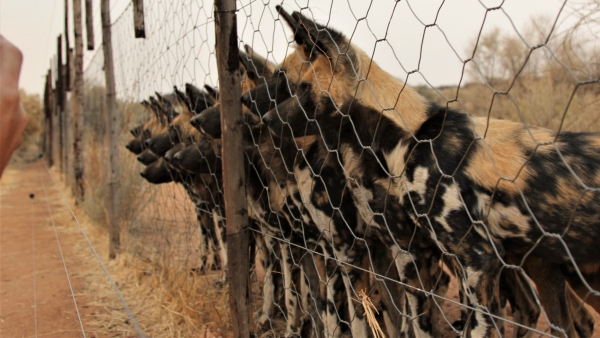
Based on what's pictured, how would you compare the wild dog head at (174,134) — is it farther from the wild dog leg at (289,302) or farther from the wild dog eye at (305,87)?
the wild dog eye at (305,87)

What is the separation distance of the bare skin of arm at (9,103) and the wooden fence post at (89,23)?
8505mm

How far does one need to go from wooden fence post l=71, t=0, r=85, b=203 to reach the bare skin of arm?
369 inches

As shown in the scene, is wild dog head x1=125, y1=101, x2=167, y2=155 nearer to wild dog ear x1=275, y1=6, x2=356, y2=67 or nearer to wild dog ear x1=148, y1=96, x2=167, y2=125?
wild dog ear x1=148, y1=96, x2=167, y2=125

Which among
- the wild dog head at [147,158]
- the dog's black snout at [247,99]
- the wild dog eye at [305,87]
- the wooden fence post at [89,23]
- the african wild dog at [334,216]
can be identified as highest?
the wooden fence post at [89,23]

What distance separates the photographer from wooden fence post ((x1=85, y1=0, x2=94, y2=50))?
29.3 ft

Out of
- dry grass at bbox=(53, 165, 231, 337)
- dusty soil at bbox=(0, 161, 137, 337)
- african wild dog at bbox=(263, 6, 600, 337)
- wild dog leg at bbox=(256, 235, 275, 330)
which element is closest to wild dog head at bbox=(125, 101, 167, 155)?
dusty soil at bbox=(0, 161, 137, 337)

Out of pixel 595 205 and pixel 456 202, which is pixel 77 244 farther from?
pixel 595 205

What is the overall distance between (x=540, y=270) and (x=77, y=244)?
6965mm

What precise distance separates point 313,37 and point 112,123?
4042 mm

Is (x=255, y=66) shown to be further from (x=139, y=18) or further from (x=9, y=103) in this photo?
(x=9, y=103)

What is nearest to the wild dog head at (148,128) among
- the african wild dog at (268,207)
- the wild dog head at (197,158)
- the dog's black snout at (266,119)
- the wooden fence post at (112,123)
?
the wooden fence post at (112,123)

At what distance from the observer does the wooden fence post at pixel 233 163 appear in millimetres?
2686

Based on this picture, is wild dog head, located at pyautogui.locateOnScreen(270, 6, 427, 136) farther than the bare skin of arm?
Yes

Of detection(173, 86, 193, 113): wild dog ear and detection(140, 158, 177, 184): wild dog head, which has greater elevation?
detection(173, 86, 193, 113): wild dog ear
